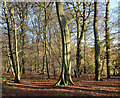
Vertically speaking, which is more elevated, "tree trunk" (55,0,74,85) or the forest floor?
"tree trunk" (55,0,74,85)

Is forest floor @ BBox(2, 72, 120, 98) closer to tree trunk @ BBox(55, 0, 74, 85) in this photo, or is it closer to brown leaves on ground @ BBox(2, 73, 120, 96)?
brown leaves on ground @ BBox(2, 73, 120, 96)

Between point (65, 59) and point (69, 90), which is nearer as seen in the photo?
point (69, 90)

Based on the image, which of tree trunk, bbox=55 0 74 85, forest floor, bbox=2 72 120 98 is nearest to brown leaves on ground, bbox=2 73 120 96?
forest floor, bbox=2 72 120 98

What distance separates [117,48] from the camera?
13023 millimetres

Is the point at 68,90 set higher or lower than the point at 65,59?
lower

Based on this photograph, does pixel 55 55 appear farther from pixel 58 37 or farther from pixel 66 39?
pixel 66 39

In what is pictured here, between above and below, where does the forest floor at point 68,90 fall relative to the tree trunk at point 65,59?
below

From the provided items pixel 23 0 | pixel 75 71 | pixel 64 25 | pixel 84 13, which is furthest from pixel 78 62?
pixel 23 0

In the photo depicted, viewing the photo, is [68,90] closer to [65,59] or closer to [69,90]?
[69,90]

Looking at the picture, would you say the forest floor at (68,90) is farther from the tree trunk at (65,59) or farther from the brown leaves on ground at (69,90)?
the tree trunk at (65,59)

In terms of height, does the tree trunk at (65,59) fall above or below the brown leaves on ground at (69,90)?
above

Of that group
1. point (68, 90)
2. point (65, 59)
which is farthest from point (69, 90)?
point (65, 59)

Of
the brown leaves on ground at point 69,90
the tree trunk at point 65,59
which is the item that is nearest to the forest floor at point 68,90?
the brown leaves on ground at point 69,90

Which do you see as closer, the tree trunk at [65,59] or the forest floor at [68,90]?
the forest floor at [68,90]
